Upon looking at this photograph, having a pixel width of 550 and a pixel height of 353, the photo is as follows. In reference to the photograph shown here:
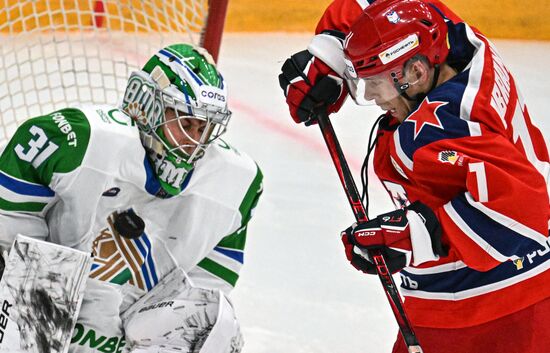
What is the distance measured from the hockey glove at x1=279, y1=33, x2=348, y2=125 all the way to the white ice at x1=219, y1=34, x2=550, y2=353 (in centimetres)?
32

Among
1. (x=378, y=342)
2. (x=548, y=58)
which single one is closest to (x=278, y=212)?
(x=378, y=342)

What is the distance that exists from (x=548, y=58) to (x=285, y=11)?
4.30 feet

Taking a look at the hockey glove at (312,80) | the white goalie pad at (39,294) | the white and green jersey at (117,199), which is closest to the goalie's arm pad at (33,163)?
the white and green jersey at (117,199)

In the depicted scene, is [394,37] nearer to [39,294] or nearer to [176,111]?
[176,111]

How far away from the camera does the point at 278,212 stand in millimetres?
3883

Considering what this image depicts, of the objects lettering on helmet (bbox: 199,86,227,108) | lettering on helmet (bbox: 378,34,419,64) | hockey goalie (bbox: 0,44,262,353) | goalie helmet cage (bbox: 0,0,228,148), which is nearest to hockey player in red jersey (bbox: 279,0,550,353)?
lettering on helmet (bbox: 378,34,419,64)

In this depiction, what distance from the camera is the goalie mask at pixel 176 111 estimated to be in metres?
2.50

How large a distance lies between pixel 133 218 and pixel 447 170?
86 centimetres

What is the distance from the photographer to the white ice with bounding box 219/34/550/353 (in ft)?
10.7

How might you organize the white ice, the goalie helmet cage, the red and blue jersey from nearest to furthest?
the red and blue jersey < the white ice < the goalie helmet cage

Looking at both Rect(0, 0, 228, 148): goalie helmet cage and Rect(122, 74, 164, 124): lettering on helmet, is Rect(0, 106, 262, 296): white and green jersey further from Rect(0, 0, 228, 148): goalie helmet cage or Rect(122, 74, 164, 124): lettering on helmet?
Rect(0, 0, 228, 148): goalie helmet cage

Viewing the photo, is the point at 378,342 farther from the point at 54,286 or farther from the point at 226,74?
the point at 226,74

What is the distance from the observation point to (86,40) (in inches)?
157

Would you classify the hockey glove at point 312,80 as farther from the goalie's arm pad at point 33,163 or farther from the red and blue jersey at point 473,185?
the goalie's arm pad at point 33,163
